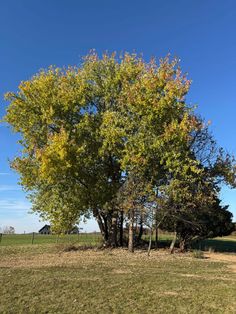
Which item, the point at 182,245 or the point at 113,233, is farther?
the point at 113,233

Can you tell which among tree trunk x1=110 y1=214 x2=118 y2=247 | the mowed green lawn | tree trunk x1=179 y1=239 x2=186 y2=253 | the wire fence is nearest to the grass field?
the wire fence

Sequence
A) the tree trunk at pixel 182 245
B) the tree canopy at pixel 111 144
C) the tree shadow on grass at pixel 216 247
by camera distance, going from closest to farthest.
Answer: the tree canopy at pixel 111 144, the tree trunk at pixel 182 245, the tree shadow on grass at pixel 216 247

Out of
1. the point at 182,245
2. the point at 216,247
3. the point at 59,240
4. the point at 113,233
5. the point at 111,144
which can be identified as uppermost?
the point at 111,144

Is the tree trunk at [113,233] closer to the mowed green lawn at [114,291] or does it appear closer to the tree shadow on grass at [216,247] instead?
the tree shadow on grass at [216,247]

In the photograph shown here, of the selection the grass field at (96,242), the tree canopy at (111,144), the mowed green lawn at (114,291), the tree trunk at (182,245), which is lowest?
the mowed green lawn at (114,291)

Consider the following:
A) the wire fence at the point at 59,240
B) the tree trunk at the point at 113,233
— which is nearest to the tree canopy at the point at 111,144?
the tree trunk at the point at 113,233

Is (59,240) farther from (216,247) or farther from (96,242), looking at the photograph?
(216,247)

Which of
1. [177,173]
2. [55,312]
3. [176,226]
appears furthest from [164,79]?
[55,312]

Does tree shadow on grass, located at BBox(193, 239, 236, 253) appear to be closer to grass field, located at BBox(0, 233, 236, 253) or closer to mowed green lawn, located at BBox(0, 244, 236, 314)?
grass field, located at BBox(0, 233, 236, 253)

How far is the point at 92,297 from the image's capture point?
9930 millimetres

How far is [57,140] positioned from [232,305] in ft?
51.7

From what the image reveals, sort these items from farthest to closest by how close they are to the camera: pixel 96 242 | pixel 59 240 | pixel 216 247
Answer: pixel 59 240
pixel 216 247
pixel 96 242

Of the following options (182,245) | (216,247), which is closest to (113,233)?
(182,245)

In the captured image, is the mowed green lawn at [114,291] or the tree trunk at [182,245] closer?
the mowed green lawn at [114,291]
